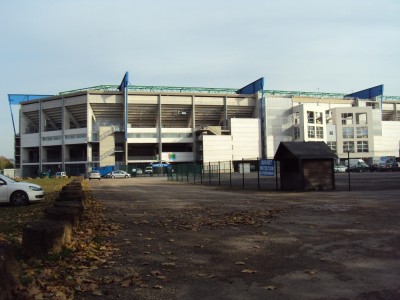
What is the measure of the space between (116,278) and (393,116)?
12179 cm

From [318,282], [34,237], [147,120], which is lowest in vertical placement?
[318,282]

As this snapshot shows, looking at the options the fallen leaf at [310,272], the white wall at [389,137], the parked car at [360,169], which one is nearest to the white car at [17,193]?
the fallen leaf at [310,272]

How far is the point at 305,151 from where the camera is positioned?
68.3 feet

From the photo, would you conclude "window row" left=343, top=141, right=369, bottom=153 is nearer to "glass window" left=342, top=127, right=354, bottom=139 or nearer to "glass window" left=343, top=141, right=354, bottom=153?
"glass window" left=343, top=141, right=354, bottom=153

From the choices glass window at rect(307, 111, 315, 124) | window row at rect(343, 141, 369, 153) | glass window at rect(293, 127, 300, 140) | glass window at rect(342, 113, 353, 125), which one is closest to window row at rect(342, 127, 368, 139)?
glass window at rect(342, 113, 353, 125)

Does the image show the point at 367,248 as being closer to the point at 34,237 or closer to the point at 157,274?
the point at 157,274

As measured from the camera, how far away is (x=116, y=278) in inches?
207

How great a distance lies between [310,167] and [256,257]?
15198 mm

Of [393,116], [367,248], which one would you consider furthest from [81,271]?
[393,116]

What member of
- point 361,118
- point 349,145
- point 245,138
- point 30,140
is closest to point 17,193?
point 245,138

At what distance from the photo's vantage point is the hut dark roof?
20.4 m

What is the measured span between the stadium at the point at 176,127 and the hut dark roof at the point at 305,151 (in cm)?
6565

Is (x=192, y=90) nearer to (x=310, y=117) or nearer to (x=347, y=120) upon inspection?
(x=310, y=117)

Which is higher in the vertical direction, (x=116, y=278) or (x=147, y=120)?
(x=147, y=120)
